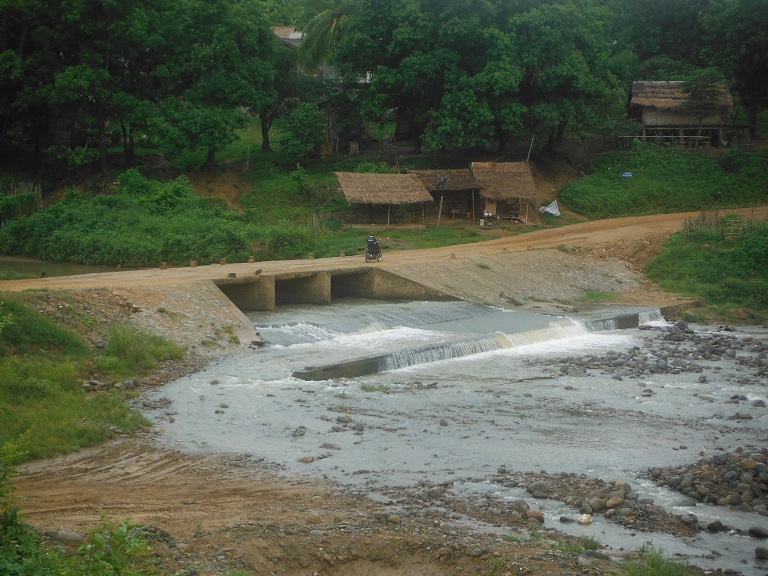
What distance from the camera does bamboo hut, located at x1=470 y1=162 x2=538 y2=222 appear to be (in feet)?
136

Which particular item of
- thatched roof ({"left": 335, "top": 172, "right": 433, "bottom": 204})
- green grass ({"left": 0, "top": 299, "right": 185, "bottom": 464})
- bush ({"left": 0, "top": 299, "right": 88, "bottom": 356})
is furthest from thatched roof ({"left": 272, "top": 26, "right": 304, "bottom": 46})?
bush ({"left": 0, "top": 299, "right": 88, "bottom": 356})

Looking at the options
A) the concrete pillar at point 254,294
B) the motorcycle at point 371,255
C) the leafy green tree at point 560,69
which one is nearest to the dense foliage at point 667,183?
the leafy green tree at point 560,69

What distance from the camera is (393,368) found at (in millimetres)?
22297

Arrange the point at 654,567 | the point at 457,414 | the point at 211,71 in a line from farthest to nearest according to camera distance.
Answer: the point at 211,71 < the point at 457,414 < the point at 654,567

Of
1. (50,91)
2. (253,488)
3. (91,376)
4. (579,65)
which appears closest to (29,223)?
(50,91)

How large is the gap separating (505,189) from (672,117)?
13764 millimetres

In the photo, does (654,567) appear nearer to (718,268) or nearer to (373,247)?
(373,247)

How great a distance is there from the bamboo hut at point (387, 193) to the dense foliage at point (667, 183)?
822cm

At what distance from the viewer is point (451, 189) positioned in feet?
137

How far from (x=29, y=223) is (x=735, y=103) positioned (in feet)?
126

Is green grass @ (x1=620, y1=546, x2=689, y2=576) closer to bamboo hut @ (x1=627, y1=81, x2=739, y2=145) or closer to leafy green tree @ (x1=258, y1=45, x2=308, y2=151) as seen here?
leafy green tree @ (x1=258, y1=45, x2=308, y2=151)

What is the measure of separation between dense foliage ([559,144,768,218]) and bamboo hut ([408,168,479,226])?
5.27 meters

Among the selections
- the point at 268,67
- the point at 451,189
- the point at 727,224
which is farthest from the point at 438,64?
the point at 727,224

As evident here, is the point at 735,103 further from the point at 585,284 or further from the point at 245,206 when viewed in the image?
the point at 245,206
